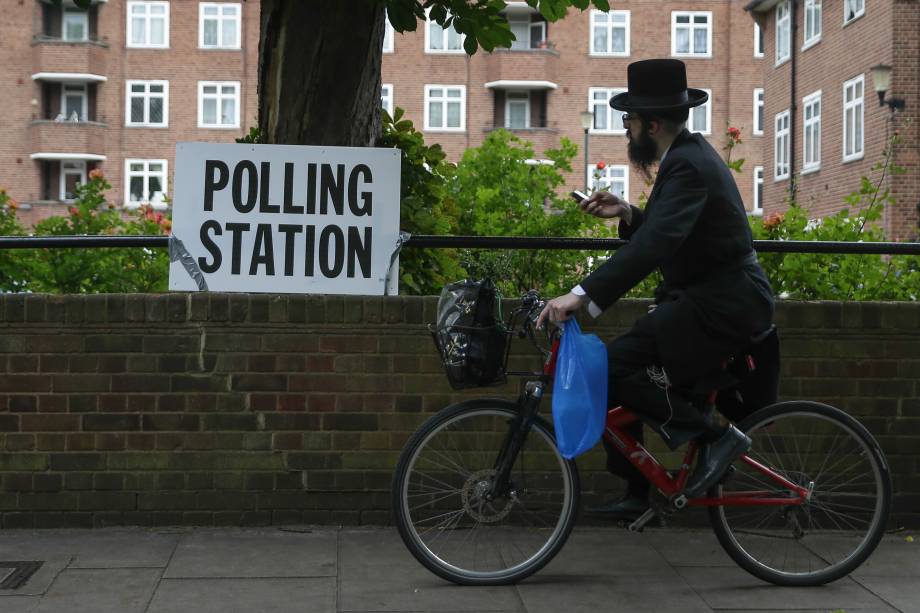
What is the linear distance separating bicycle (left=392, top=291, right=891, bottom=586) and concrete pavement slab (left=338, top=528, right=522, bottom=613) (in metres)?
0.10

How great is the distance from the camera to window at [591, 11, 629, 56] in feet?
171

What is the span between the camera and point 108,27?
50781 millimetres

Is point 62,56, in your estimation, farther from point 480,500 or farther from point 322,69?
point 480,500

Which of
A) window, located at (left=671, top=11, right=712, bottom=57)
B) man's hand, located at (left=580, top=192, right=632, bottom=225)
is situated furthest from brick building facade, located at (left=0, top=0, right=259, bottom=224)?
man's hand, located at (left=580, top=192, right=632, bottom=225)

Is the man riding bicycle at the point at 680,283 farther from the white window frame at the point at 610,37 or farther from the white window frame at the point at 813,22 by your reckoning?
the white window frame at the point at 610,37

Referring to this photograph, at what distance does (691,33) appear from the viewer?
5275 cm

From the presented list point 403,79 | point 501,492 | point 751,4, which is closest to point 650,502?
point 501,492

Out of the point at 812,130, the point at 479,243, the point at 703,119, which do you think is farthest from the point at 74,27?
the point at 479,243

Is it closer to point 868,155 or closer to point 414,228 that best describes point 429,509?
point 414,228

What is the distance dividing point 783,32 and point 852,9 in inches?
210

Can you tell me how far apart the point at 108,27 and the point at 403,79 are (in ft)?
36.6

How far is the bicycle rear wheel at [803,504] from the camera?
17.9 ft

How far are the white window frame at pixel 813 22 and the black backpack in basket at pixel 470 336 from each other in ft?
108

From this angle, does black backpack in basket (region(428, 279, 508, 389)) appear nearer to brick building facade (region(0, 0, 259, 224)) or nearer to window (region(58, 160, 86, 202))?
brick building facade (region(0, 0, 259, 224))
